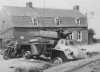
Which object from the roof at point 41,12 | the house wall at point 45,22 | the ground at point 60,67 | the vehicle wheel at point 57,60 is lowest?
the vehicle wheel at point 57,60

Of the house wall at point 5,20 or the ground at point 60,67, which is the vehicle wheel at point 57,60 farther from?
the house wall at point 5,20

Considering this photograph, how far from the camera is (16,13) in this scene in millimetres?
39906

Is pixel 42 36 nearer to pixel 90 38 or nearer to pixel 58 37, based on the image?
pixel 58 37

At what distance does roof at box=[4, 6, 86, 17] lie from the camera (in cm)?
4074

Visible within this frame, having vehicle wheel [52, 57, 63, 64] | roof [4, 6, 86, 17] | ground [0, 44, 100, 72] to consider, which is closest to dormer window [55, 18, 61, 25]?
roof [4, 6, 86, 17]

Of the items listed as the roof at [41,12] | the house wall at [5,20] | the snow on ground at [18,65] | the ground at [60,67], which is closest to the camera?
the ground at [60,67]

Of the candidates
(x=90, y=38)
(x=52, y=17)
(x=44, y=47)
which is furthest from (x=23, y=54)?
(x=90, y=38)

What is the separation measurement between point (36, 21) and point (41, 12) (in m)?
3.16

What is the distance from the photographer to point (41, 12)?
145ft

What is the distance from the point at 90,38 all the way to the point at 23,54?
2936cm

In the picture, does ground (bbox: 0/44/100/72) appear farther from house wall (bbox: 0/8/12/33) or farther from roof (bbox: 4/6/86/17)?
roof (bbox: 4/6/86/17)

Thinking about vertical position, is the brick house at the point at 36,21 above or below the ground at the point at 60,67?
above

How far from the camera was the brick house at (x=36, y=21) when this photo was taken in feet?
127

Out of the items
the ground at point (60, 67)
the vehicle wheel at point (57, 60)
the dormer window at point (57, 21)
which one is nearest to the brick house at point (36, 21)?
the dormer window at point (57, 21)
